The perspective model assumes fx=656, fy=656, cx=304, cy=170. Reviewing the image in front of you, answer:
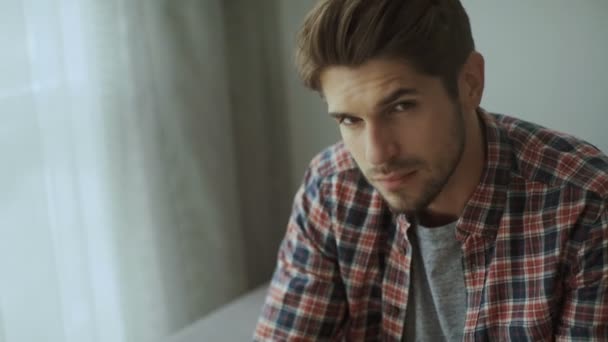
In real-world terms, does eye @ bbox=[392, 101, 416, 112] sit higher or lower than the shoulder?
higher

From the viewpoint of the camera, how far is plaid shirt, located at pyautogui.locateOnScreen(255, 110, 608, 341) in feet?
3.40

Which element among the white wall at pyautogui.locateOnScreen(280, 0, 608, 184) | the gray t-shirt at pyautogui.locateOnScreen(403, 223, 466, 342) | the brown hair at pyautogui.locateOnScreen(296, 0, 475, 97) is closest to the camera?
the brown hair at pyautogui.locateOnScreen(296, 0, 475, 97)

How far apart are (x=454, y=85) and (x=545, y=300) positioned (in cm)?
37

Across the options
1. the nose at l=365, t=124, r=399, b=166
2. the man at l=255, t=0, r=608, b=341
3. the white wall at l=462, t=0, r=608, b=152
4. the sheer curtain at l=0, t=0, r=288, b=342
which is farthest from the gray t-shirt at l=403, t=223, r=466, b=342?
the sheer curtain at l=0, t=0, r=288, b=342

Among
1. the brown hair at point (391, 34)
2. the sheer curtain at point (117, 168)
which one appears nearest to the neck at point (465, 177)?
the brown hair at point (391, 34)

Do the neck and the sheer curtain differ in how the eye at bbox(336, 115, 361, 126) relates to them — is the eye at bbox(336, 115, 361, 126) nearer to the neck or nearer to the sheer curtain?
the neck

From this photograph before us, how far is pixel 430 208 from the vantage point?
1223 mm

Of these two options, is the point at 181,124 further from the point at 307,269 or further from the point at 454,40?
the point at 454,40

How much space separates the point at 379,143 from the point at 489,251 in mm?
287

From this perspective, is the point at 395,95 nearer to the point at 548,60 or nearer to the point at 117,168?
the point at 548,60

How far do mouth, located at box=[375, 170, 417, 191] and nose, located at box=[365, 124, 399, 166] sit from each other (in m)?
0.03

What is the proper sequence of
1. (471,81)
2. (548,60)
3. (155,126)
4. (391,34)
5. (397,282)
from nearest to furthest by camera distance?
(391,34)
(471,81)
(397,282)
(548,60)
(155,126)

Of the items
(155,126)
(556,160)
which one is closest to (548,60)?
(556,160)

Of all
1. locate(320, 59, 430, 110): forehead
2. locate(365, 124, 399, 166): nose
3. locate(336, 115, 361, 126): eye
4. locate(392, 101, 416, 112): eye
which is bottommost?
locate(365, 124, 399, 166): nose
